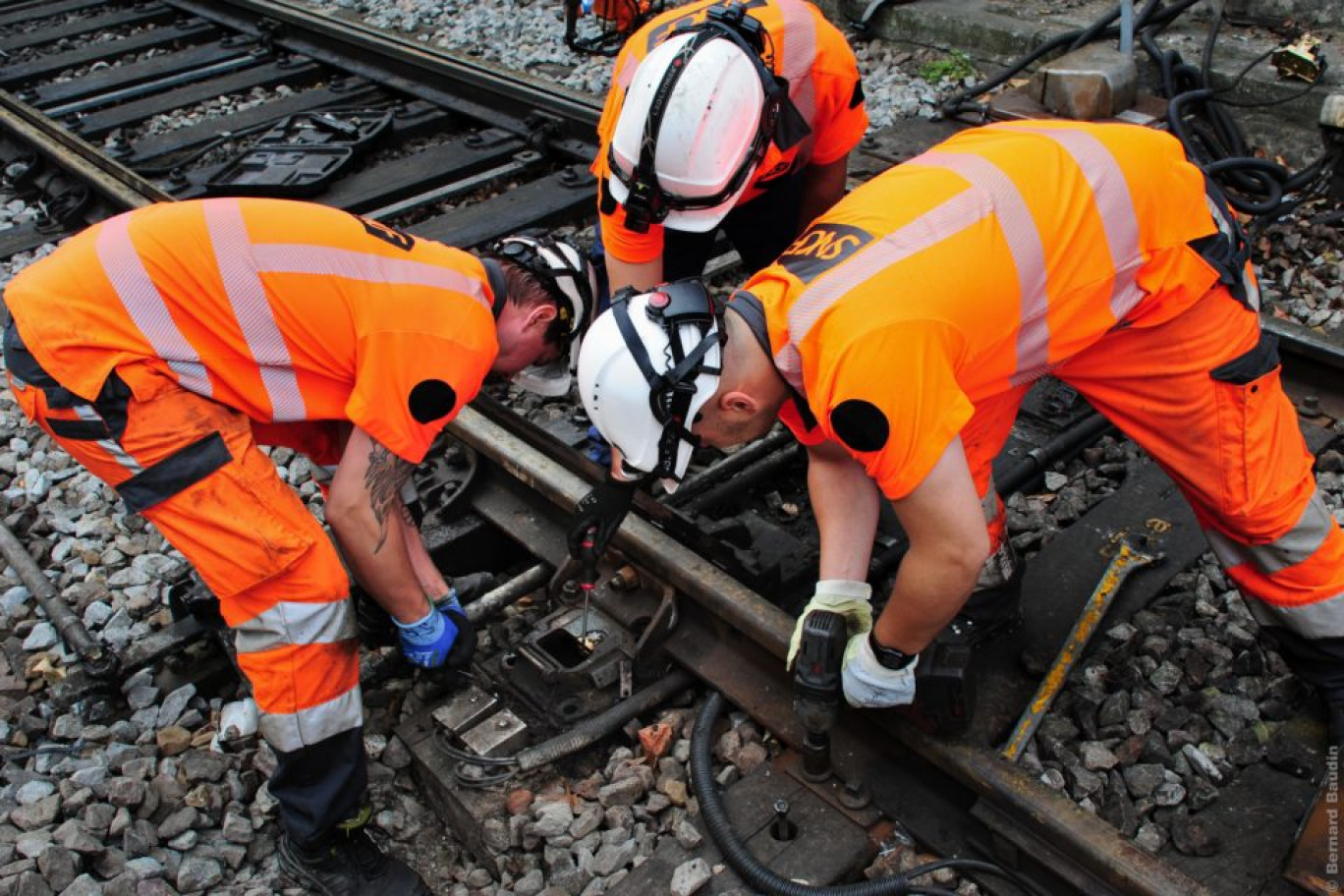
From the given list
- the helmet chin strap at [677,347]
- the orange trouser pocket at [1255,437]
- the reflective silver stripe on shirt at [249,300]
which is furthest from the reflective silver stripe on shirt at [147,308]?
the orange trouser pocket at [1255,437]

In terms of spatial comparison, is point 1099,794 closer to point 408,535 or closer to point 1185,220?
point 1185,220

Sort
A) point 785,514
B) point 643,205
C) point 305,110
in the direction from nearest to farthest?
point 643,205 < point 785,514 < point 305,110

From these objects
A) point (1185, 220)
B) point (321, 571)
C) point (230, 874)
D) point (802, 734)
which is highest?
point (1185, 220)

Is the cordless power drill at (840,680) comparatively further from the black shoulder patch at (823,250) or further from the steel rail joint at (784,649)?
the black shoulder patch at (823,250)

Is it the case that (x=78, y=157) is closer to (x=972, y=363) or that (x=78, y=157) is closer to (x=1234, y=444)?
(x=972, y=363)

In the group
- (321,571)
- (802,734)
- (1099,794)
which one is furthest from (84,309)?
(1099,794)

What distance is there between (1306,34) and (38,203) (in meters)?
7.36

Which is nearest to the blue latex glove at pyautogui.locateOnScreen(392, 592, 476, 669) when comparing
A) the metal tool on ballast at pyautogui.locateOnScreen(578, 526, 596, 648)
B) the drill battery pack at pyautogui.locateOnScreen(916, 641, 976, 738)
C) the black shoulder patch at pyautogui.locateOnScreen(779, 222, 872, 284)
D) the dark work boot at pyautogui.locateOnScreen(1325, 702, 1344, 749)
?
the metal tool on ballast at pyautogui.locateOnScreen(578, 526, 596, 648)

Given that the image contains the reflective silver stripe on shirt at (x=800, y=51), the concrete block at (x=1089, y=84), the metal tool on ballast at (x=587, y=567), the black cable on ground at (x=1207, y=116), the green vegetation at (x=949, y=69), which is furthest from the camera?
the green vegetation at (x=949, y=69)

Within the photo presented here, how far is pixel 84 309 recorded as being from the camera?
9.70ft

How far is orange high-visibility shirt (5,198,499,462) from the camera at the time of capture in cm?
297

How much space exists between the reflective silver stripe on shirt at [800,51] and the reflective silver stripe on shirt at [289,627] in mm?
2114

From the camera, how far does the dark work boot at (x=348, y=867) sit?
316 centimetres

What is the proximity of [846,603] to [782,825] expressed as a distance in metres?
0.57
